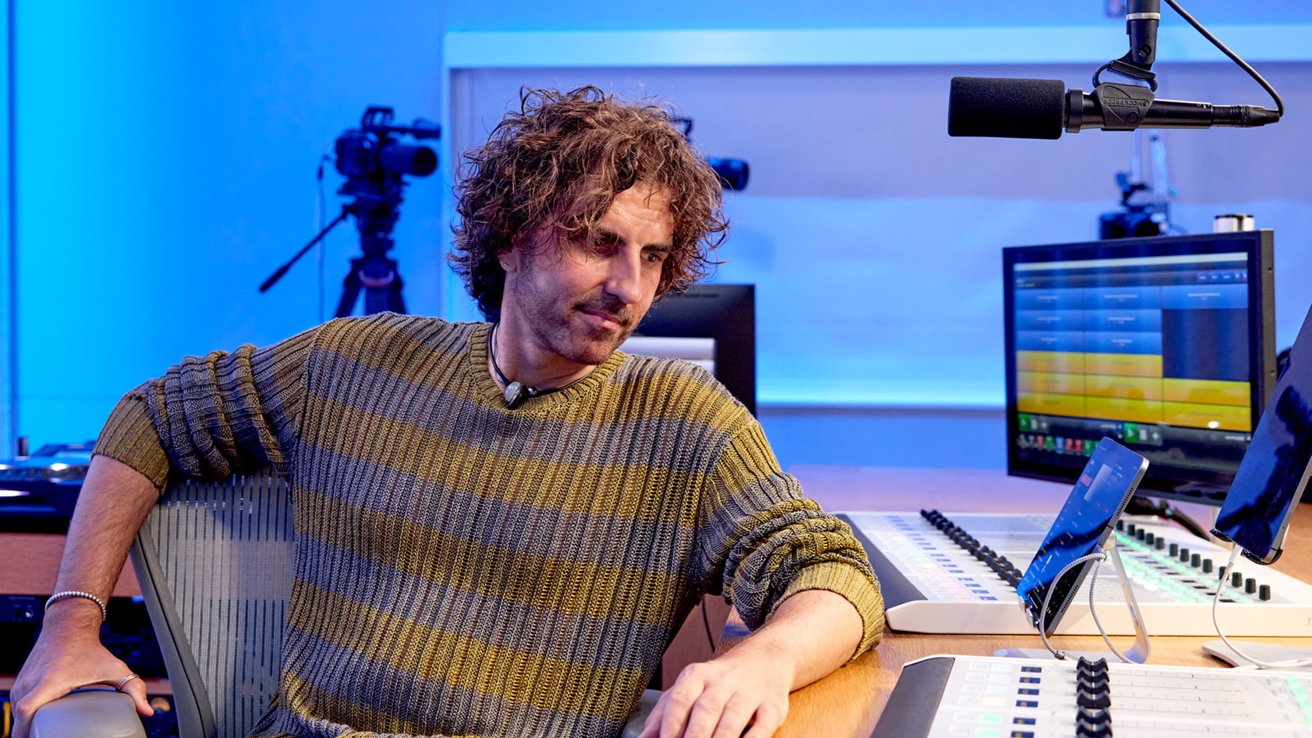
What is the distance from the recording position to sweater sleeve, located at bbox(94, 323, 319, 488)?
4.48 feet

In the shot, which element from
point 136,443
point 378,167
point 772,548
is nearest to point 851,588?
point 772,548

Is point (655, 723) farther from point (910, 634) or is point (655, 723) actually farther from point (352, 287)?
point (352, 287)

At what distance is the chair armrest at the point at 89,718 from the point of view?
1.09 meters

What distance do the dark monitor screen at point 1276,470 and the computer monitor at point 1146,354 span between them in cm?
44

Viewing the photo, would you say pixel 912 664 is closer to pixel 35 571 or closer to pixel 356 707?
pixel 356 707

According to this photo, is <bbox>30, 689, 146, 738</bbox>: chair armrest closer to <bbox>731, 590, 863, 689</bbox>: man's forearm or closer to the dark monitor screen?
<bbox>731, 590, 863, 689</bbox>: man's forearm

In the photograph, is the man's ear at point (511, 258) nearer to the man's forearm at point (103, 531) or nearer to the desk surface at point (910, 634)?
the man's forearm at point (103, 531)

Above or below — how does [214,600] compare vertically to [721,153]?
below

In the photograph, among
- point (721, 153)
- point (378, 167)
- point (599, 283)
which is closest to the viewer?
point (599, 283)

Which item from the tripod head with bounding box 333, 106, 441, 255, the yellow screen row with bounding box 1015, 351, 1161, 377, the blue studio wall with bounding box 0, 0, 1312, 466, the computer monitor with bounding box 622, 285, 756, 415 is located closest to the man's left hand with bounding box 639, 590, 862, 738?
the yellow screen row with bounding box 1015, 351, 1161, 377

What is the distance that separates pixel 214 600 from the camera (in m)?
1.37

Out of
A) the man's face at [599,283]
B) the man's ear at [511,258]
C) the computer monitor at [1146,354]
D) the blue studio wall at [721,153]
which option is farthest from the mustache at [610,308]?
the blue studio wall at [721,153]

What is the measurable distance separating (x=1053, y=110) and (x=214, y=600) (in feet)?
3.25

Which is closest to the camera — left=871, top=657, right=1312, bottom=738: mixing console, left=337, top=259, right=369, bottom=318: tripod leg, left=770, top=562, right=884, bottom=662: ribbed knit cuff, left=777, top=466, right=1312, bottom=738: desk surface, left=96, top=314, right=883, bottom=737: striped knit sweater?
left=871, top=657, right=1312, bottom=738: mixing console
